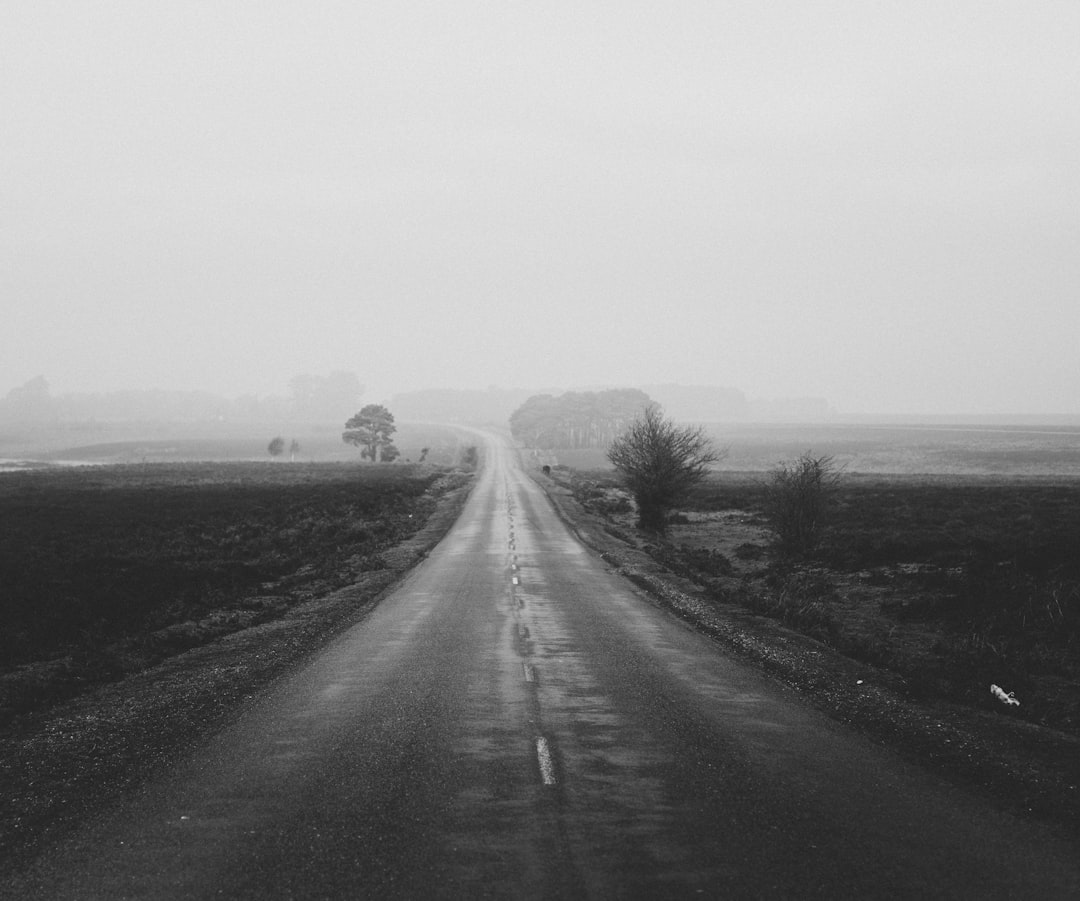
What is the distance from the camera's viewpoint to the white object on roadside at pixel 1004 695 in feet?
40.8

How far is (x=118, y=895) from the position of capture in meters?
6.50

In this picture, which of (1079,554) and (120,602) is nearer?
(120,602)

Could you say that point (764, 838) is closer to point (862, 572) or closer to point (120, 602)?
point (120, 602)

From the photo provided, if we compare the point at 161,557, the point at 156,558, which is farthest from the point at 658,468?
the point at 156,558

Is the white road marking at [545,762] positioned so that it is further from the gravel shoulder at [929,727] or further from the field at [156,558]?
the field at [156,558]

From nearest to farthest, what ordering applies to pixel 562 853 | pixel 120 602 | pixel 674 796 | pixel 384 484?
pixel 562 853
pixel 674 796
pixel 120 602
pixel 384 484

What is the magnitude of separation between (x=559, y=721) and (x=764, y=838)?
4093mm

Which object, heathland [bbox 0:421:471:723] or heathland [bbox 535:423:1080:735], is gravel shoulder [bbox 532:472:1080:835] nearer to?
heathland [bbox 535:423:1080:735]

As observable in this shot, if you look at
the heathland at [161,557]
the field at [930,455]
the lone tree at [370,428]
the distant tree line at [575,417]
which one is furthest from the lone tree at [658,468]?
the distant tree line at [575,417]

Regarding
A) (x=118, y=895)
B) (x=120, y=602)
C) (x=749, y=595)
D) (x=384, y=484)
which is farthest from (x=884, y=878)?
(x=384, y=484)

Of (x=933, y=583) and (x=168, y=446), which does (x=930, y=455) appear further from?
(x=168, y=446)

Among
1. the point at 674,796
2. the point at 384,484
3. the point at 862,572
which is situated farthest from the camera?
the point at 384,484

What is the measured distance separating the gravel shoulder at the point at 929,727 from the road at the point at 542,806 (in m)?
0.56

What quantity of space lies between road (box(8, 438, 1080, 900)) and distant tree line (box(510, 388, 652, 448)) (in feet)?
372
